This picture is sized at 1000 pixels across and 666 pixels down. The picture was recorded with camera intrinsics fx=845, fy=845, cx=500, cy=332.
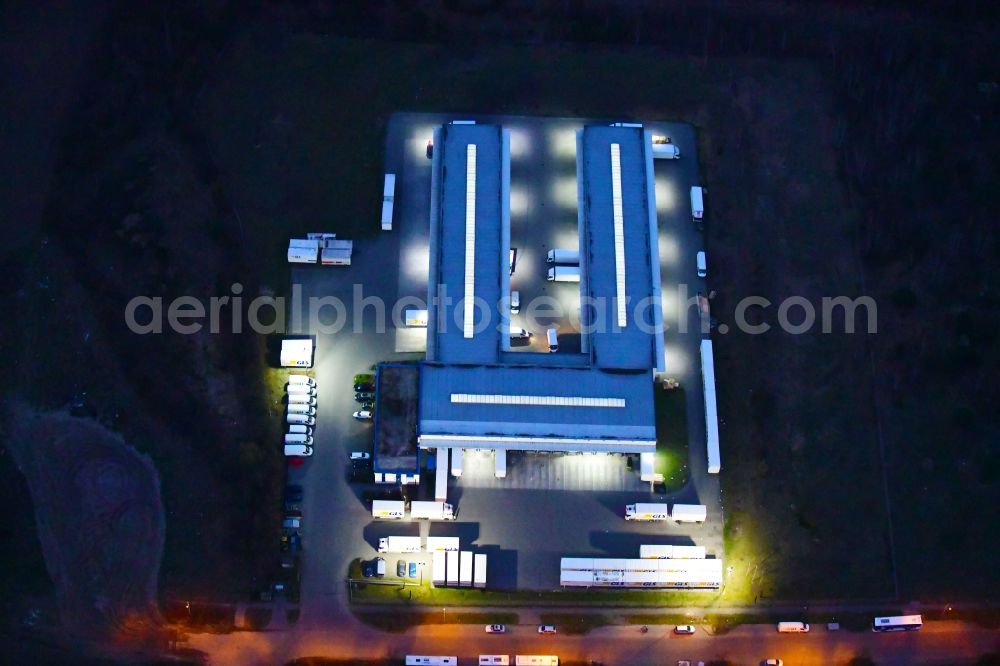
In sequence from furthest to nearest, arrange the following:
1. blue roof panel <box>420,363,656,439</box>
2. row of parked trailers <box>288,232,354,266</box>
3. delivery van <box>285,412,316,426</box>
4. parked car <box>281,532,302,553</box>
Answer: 1. row of parked trailers <box>288,232,354,266</box>
2. delivery van <box>285,412,316,426</box>
3. blue roof panel <box>420,363,656,439</box>
4. parked car <box>281,532,302,553</box>

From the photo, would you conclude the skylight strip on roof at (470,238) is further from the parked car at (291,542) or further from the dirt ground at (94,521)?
the dirt ground at (94,521)

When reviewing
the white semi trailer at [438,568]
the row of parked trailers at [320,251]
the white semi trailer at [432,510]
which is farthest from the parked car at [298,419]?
the white semi trailer at [438,568]

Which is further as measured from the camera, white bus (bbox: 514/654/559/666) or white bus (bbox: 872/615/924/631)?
white bus (bbox: 872/615/924/631)

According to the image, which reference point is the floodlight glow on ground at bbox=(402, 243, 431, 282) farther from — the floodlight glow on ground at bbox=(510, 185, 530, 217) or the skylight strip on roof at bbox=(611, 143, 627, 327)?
the skylight strip on roof at bbox=(611, 143, 627, 327)

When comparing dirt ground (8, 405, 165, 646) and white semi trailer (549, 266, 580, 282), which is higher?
white semi trailer (549, 266, 580, 282)

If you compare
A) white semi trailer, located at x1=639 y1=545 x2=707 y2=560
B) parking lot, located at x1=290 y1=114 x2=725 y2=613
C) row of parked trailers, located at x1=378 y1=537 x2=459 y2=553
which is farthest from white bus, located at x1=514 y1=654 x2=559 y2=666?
white semi trailer, located at x1=639 y1=545 x2=707 y2=560

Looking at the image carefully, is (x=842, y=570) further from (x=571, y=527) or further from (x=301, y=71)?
(x=301, y=71)

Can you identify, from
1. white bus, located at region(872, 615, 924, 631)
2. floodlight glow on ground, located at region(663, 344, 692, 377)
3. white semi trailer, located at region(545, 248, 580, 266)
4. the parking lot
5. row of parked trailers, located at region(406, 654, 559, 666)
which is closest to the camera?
row of parked trailers, located at region(406, 654, 559, 666)
